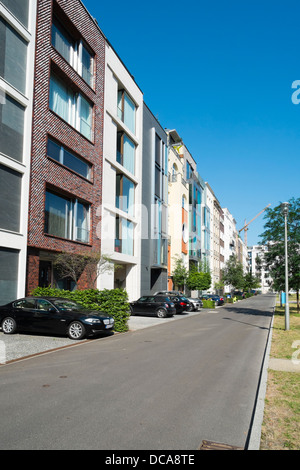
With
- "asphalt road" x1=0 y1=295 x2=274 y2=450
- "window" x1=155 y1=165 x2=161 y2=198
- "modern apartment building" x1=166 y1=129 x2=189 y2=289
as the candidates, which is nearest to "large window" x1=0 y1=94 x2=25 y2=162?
"asphalt road" x1=0 y1=295 x2=274 y2=450

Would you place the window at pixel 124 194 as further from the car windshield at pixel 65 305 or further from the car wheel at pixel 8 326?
the car wheel at pixel 8 326

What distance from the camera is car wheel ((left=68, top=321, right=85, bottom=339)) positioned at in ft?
42.3

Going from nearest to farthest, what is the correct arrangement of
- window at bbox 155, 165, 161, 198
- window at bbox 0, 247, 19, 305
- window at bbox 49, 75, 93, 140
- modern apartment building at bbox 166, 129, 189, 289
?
window at bbox 0, 247, 19, 305 → window at bbox 49, 75, 93, 140 → window at bbox 155, 165, 161, 198 → modern apartment building at bbox 166, 129, 189, 289

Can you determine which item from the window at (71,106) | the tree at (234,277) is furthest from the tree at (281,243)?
the tree at (234,277)

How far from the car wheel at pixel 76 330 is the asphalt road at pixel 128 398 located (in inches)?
47.4

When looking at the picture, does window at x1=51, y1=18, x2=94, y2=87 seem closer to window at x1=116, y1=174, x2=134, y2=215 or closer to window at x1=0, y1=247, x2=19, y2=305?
window at x1=116, y1=174, x2=134, y2=215

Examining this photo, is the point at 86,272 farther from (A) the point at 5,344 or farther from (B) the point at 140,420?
(B) the point at 140,420

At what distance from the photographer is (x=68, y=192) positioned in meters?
21.0

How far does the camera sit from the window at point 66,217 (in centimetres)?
1967

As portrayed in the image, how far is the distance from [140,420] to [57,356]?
5438 mm

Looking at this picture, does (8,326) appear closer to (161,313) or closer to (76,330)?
(76,330)

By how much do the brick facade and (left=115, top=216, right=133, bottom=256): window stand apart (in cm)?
394
